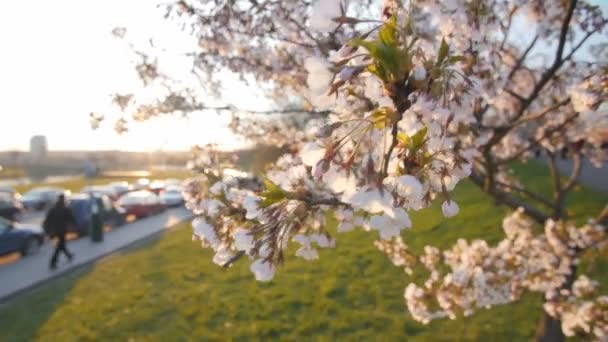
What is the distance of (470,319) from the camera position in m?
7.38

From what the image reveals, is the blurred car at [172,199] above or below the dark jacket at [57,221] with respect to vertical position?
below

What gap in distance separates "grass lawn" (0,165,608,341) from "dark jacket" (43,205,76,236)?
1.10m

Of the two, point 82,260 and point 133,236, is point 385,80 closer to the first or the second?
point 82,260

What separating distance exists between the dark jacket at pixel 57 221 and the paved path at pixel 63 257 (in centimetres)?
88

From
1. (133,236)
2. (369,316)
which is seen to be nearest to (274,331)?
(369,316)

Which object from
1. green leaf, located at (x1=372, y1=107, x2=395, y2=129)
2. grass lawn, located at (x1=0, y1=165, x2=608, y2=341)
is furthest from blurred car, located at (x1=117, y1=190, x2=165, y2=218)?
green leaf, located at (x1=372, y1=107, x2=395, y2=129)

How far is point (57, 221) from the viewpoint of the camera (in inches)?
446

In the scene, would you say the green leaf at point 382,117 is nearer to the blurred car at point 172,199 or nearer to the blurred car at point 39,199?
the blurred car at point 172,199

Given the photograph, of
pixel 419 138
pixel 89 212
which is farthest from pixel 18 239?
pixel 419 138

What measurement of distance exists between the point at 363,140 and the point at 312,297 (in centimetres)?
786

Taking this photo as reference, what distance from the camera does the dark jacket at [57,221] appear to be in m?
11.3

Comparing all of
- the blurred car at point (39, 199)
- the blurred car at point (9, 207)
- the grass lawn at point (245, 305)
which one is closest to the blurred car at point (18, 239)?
the grass lawn at point (245, 305)

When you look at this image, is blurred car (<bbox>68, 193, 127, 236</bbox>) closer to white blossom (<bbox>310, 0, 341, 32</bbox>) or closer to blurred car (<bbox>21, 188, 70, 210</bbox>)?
blurred car (<bbox>21, 188, 70, 210</bbox>)

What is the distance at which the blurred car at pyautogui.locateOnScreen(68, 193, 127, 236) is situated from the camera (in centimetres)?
1644
